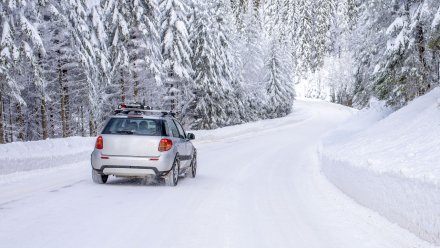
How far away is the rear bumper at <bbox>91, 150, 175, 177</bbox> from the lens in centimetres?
1085

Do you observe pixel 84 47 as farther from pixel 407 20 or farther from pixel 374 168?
pixel 374 168

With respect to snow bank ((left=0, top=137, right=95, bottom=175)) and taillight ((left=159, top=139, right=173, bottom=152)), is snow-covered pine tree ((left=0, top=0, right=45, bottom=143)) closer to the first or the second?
snow bank ((left=0, top=137, right=95, bottom=175))

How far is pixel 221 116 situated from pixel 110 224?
38.1m

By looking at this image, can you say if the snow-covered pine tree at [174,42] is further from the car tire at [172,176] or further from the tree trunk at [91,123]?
the car tire at [172,176]

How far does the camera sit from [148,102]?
137ft

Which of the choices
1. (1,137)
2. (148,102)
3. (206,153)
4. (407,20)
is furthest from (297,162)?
(148,102)

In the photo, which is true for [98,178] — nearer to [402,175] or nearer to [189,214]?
[189,214]

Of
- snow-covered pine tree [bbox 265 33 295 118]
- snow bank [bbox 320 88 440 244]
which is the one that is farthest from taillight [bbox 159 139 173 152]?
snow-covered pine tree [bbox 265 33 295 118]

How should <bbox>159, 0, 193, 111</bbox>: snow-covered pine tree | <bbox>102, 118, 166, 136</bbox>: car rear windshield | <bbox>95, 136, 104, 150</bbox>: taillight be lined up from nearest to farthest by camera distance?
1. <bbox>95, 136, 104, 150</bbox>: taillight
2. <bbox>102, 118, 166, 136</bbox>: car rear windshield
3. <bbox>159, 0, 193, 111</bbox>: snow-covered pine tree

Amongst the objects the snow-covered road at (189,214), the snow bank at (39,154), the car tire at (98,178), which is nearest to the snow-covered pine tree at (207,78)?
the snow bank at (39,154)

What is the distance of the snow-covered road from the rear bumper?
368 millimetres

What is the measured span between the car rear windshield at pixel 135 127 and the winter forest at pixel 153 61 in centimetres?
714

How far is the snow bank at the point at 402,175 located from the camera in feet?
21.4

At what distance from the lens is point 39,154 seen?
15.4 m
